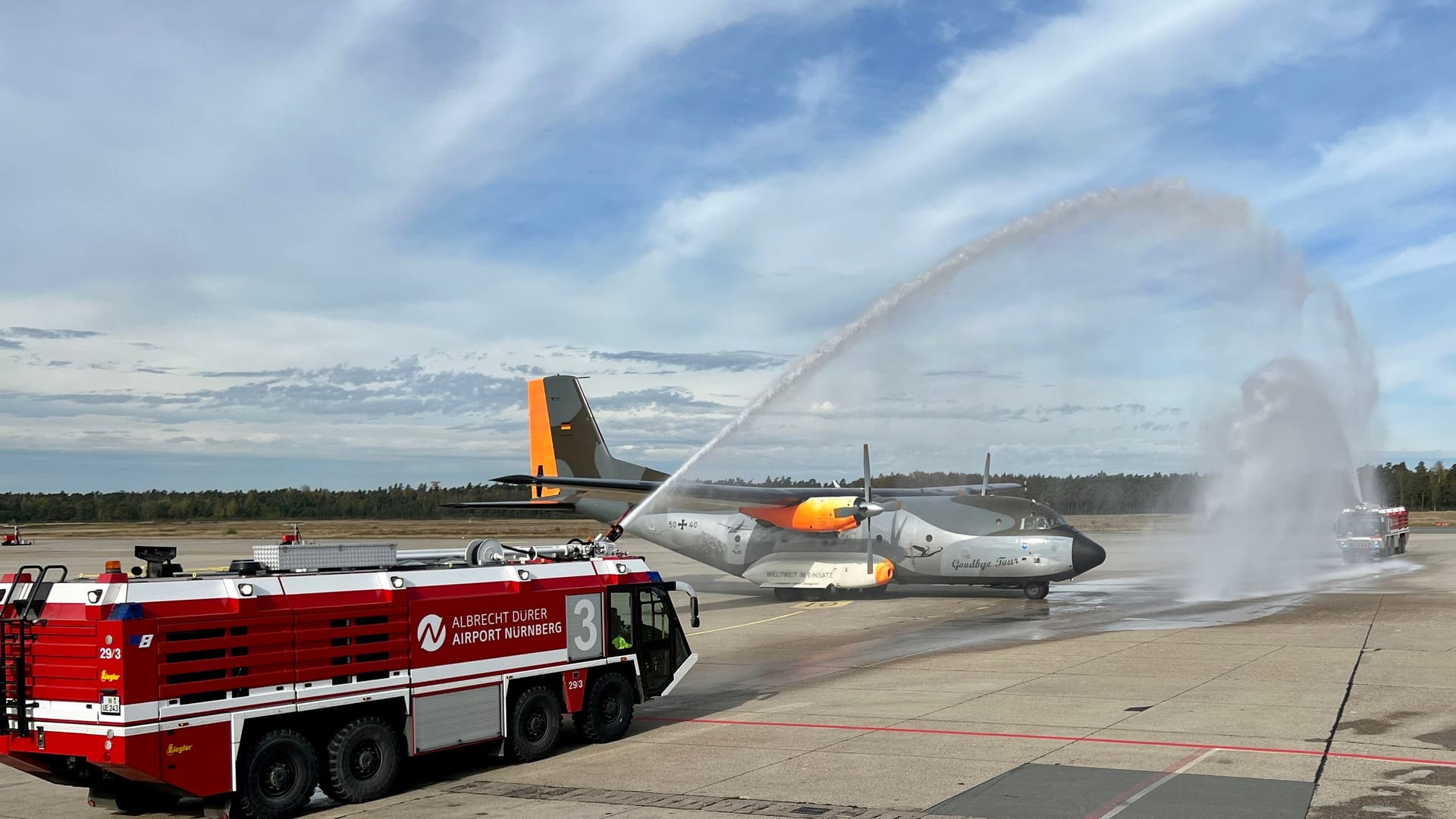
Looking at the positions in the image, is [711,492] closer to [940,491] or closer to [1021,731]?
[940,491]

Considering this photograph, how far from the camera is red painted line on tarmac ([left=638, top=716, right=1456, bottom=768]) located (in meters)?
12.9

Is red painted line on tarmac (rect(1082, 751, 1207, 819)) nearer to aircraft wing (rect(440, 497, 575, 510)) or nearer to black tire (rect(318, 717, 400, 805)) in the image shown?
black tire (rect(318, 717, 400, 805))

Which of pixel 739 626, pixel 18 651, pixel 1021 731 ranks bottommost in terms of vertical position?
pixel 739 626

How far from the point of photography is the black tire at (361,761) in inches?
465

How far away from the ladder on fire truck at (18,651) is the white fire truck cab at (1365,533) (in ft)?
166

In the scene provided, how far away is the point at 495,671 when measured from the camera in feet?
44.1

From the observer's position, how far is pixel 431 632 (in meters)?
12.8

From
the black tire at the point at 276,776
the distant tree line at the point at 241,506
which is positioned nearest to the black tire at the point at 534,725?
the black tire at the point at 276,776

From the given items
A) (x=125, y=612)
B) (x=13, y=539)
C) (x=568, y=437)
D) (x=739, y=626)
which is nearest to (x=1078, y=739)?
(x=125, y=612)

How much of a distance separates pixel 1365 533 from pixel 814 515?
2898 centimetres

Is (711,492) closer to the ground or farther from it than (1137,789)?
farther from it

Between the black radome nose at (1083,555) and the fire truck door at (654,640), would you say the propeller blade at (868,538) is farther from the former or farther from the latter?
the fire truck door at (654,640)

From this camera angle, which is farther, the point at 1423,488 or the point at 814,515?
the point at 1423,488

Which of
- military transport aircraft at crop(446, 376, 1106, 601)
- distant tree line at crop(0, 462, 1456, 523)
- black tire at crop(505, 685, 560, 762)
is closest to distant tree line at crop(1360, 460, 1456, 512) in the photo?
distant tree line at crop(0, 462, 1456, 523)
